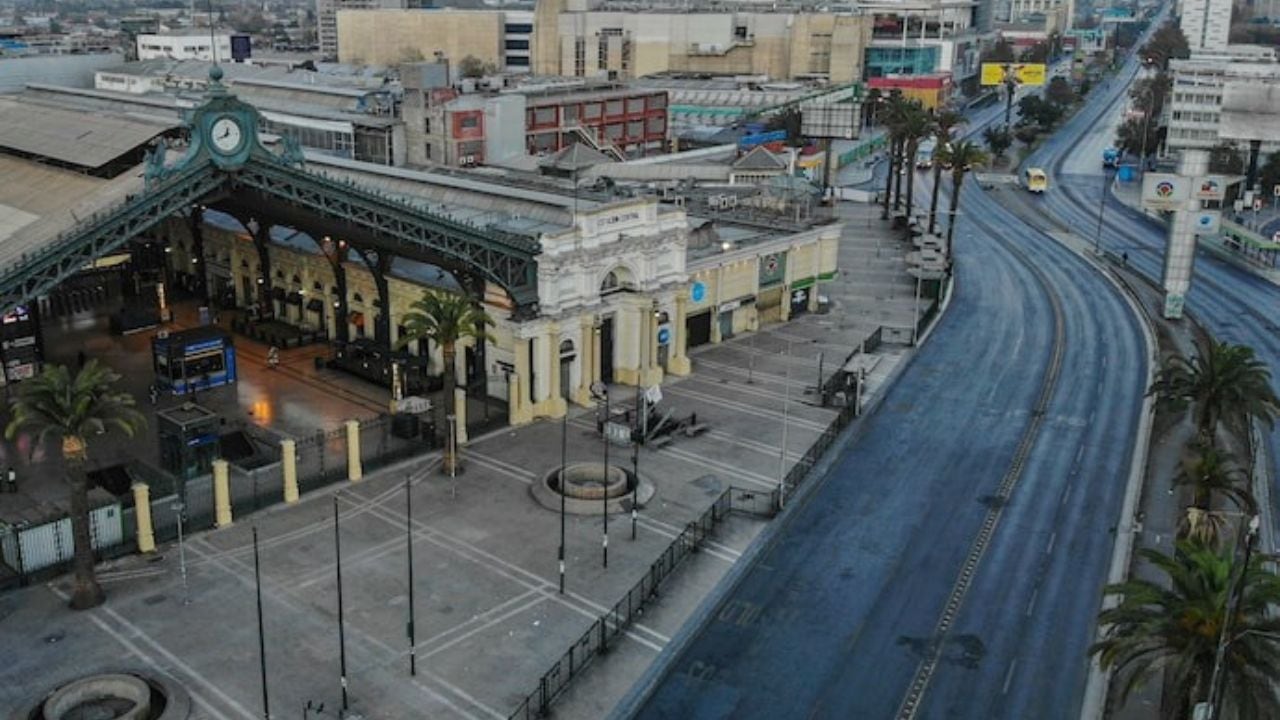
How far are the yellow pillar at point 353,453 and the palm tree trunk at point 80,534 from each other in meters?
14.3

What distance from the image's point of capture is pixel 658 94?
17150cm

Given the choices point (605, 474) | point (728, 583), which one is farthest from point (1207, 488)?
point (605, 474)

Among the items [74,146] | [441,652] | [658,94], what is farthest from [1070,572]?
[658,94]

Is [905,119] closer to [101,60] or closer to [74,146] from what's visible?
[74,146]

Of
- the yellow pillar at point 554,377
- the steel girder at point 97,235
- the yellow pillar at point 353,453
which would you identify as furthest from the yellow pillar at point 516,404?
the steel girder at point 97,235

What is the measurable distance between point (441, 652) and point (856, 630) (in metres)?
15.7

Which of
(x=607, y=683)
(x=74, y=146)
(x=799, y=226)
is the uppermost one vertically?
(x=74, y=146)

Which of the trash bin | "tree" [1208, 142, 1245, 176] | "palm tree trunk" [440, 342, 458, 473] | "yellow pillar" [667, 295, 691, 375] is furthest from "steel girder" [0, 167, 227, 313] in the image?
"tree" [1208, 142, 1245, 176]

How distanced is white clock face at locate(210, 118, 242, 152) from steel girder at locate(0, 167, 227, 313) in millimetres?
1378

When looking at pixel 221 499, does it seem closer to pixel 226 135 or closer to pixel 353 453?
pixel 353 453

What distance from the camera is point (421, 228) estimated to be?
63.2 meters

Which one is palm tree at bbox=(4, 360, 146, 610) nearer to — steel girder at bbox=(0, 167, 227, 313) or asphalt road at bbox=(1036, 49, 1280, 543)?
steel girder at bbox=(0, 167, 227, 313)

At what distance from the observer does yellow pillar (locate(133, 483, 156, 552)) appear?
156ft

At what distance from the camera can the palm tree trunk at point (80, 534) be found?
4219 cm
